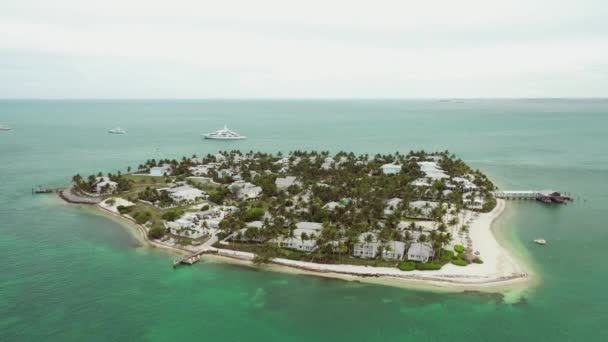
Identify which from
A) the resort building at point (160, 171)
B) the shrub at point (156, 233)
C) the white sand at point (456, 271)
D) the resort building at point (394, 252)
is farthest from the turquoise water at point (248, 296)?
the resort building at point (160, 171)

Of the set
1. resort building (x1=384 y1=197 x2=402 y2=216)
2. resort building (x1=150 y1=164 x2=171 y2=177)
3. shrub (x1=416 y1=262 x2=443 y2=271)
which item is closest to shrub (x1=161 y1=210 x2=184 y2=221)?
resort building (x1=384 y1=197 x2=402 y2=216)

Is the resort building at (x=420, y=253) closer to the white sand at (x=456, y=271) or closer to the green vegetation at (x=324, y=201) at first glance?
the green vegetation at (x=324, y=201)

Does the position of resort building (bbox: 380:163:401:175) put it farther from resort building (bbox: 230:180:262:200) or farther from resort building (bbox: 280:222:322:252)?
resort building (bbox: 280:222:322:252)

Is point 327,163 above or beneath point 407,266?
above

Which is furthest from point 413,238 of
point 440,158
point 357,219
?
point 440,158

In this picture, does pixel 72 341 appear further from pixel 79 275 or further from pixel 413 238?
pixel 413 238

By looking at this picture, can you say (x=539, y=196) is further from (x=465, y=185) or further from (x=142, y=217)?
(x=142, y=217)

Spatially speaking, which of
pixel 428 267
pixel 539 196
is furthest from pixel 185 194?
pixel 539 196
